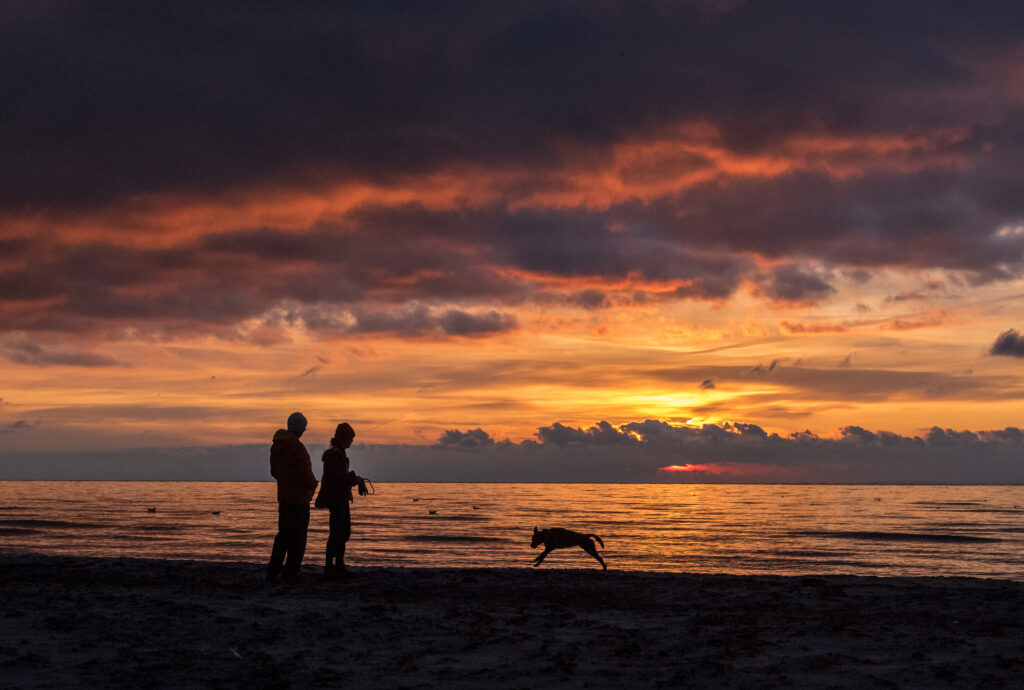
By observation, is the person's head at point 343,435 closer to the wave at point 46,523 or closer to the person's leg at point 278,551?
the person's leg at point 278,551

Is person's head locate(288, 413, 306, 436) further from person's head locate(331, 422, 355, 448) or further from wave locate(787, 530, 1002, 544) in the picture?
wave locate(787, 530, 1002, 544)

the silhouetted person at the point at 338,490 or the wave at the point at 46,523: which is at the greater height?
the silhouetted person at the point at 338,490

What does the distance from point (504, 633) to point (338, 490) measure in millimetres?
4707

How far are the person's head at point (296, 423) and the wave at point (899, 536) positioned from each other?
4048 centimetres

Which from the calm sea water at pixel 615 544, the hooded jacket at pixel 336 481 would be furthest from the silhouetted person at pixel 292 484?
the calm sea water at pixel 615 544

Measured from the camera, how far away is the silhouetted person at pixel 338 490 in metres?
11.7

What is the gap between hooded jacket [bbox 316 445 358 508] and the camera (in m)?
11.7

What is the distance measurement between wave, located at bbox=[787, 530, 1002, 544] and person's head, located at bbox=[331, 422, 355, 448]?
130 ft

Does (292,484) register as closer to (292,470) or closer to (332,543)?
(292,470)

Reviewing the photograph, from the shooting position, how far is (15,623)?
7.84m

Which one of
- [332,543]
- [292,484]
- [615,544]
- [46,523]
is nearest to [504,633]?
[292,484]

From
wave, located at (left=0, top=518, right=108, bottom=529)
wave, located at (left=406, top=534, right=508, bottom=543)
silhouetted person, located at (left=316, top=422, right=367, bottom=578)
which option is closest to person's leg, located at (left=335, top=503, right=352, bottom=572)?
silhouetted person, located at (left=316, top=422, right=367, bottom=578)

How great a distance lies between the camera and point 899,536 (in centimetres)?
4681

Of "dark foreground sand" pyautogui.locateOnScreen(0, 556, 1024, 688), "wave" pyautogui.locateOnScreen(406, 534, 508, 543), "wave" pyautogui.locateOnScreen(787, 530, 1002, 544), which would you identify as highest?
"dark foreground sand" pyautogui.locateOnScreen(0, 556, 1024, 688)
